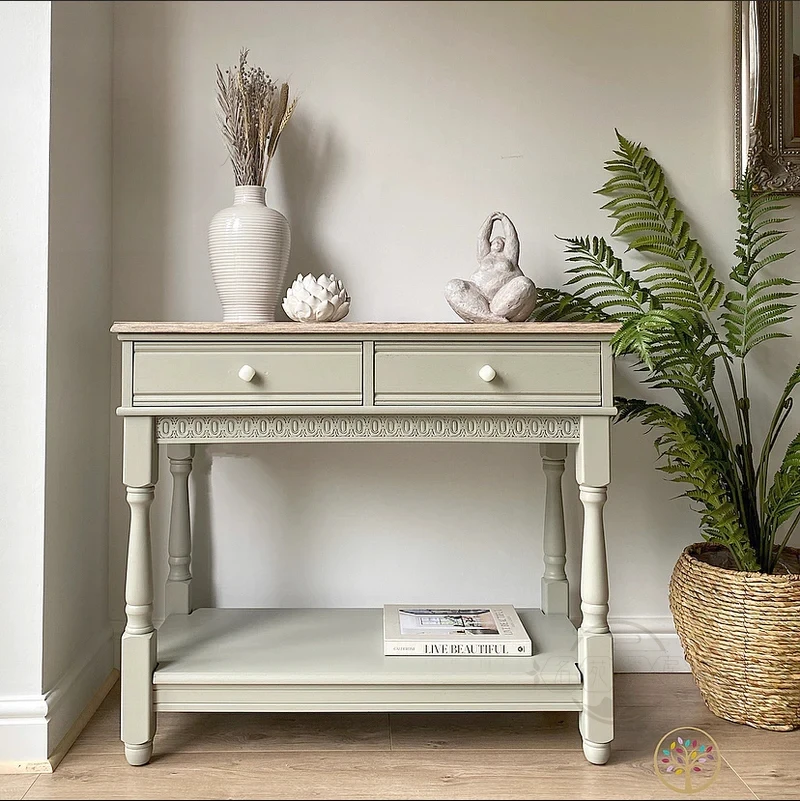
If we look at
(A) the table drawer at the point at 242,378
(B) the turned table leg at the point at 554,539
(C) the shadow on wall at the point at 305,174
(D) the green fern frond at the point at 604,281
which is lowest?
(B) the turned table leg at the point at 554,539

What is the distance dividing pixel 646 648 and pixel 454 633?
67cm

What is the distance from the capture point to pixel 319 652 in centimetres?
161

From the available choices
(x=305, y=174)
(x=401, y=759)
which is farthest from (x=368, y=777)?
(x=305, y=174)

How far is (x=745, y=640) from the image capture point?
1637 mm

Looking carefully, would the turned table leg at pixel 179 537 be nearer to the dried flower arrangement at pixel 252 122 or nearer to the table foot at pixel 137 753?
the table foot at pixel 137 753

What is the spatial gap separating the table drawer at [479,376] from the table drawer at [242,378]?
7 centimetres

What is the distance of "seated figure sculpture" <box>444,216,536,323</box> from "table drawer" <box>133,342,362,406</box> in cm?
26

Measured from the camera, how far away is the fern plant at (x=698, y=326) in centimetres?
170

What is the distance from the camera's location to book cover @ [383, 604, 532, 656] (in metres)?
1.59

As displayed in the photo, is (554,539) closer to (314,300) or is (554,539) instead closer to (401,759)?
(401,759)

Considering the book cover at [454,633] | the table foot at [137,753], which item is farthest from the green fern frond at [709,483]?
the table foot at [137,753]

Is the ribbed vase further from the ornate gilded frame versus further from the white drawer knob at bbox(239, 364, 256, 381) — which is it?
the ornate gilded frame

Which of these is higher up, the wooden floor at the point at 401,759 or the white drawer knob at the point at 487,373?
the white drawer knob at the point at 487,373

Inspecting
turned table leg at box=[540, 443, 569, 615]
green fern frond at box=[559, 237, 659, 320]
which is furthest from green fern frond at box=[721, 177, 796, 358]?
turned table leg at box=[540, 443, 569, 615]
